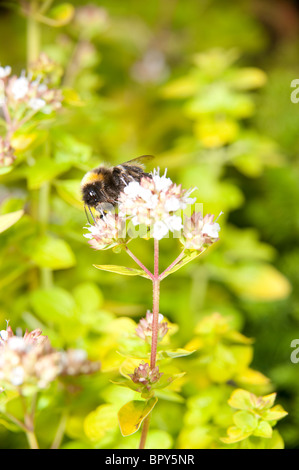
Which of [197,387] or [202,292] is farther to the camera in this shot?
[202,292]

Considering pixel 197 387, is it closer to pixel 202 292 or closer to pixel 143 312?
pixel 143 312

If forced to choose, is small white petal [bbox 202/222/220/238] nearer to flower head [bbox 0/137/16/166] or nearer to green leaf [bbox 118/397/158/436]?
green leaf [bbox 118/397/158/436]

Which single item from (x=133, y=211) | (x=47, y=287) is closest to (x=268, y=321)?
(x=47, y=287)

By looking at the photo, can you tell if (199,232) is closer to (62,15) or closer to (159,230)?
(159,230)

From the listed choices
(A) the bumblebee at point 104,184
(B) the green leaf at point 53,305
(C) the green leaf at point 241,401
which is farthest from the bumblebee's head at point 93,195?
(C) the green leaf at point 241,401

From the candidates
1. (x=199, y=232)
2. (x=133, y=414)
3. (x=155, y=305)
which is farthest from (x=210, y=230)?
(x=133, y=414)

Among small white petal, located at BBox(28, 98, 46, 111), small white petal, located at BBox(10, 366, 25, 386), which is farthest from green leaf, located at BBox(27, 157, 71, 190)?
small white petal, located at BBox(10, 366, 25, 386)
